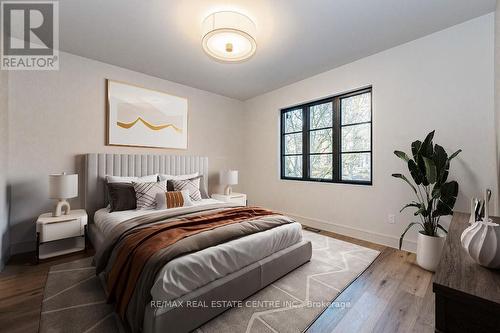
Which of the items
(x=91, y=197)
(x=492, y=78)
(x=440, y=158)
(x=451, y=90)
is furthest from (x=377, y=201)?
(x=91, y=197)

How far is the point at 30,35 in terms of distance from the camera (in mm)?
2457

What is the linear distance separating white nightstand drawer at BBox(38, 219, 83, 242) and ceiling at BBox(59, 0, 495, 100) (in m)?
2.20

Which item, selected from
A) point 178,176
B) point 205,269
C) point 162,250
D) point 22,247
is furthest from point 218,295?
point 22,247

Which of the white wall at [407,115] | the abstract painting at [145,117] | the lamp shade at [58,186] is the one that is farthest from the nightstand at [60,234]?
the white wall at [407,115]

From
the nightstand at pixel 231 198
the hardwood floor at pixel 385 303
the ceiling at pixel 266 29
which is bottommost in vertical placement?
the hardwood floor at pixel 385 303

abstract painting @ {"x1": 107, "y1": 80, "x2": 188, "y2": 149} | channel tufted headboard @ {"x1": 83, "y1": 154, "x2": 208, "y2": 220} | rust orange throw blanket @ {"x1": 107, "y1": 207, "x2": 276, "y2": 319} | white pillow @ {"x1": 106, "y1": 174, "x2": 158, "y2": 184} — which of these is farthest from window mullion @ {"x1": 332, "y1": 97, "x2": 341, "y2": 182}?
white pillow @ {"x1": 106, "y1": 174, "x2": 158, "y2": 184}

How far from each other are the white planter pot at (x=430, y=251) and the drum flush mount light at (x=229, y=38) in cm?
266

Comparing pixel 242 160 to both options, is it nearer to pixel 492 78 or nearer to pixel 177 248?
pixel 177 248

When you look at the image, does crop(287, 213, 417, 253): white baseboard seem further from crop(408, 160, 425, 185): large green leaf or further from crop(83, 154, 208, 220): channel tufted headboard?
crop(83, 154, 208, 220): channel tufted headboard

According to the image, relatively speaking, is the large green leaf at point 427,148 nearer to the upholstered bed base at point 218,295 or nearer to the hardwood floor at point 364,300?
the hardwood floor at point 364,300

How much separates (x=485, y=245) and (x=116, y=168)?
12.1ft

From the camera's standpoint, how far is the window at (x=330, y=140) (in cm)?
312

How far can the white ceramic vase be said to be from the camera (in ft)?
2.59

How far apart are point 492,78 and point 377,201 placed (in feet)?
5.65
